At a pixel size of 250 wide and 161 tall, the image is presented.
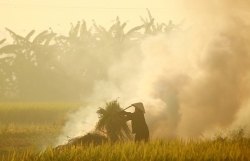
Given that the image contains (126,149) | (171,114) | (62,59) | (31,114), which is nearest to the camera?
(126,149)

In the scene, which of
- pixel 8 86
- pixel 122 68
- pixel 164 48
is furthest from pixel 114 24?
pixel 164 48

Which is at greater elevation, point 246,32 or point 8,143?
point 246,32

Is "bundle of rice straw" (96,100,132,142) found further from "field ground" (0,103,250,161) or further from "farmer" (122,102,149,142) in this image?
"field ground" (0,103,250,161)

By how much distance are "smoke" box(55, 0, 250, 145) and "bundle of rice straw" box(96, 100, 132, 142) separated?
15.9 feet

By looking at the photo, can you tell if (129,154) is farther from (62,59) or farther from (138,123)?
(62,59)

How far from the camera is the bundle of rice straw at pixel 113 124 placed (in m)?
16.0

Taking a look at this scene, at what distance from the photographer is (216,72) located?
Answer: 27.7 m

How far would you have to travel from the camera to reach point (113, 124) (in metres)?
16.0

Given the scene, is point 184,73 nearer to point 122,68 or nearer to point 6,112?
point 6,112

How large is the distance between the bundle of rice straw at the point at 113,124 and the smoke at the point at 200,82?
15.9 ft

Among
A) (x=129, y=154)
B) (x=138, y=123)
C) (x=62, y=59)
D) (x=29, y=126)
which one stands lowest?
(x=129, y=154)

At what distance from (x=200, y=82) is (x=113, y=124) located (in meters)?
12.1

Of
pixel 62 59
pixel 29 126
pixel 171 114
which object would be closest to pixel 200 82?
pixel 171 114

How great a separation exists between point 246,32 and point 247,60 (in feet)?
6.89
